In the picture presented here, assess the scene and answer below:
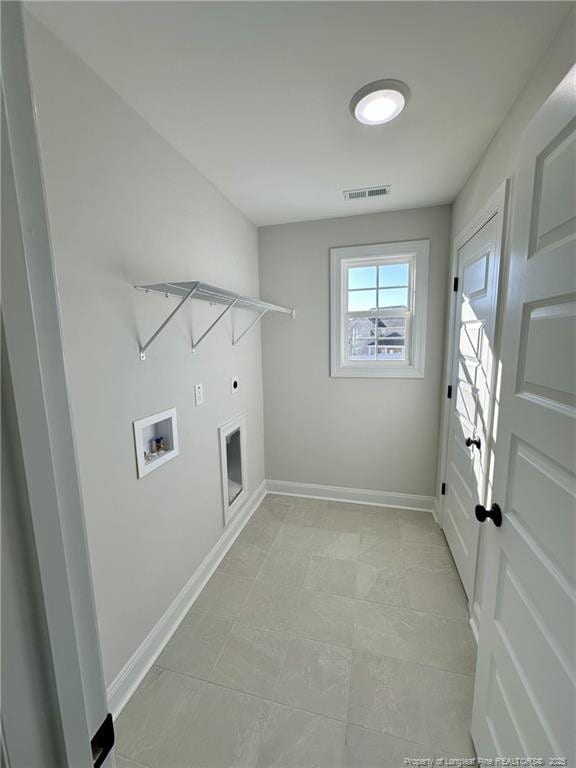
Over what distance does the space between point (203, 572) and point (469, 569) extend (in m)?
1.63

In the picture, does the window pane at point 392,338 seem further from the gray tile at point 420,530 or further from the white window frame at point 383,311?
the gray tile at point 420,530

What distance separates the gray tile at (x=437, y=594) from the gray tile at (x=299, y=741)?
0.82m

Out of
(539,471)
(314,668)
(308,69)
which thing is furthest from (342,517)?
(308,69)

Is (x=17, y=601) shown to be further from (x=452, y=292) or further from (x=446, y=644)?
(x=452, y=292)

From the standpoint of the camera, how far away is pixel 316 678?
146cm

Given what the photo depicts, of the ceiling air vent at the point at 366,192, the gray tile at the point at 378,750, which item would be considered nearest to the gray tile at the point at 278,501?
the gray tile at the point at 378,750

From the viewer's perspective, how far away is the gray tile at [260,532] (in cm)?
244

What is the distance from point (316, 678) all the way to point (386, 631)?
1.51ft

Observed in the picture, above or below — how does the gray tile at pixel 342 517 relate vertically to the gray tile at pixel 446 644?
above

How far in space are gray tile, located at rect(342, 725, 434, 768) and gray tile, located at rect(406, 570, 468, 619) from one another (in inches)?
26.6

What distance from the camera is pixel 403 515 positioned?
2760 millimetres

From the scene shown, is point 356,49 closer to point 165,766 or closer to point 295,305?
point 295,305

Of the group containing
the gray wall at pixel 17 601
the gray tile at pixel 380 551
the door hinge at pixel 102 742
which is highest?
the gray wall at pixel 17 601

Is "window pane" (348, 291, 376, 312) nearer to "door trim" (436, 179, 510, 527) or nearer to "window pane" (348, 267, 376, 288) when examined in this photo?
"window pane" (348, 267, 376, 288)
